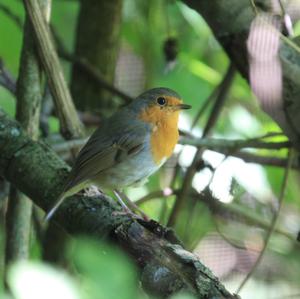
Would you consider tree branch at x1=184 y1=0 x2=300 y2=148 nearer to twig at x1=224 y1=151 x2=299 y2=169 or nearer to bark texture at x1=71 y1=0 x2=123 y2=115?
twig at x1=224 y1=151 x2=299 y2=169

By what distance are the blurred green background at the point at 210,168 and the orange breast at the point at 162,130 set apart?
0.24 metres

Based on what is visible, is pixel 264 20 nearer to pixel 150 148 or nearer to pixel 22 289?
pixel 150 148

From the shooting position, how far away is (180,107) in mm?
3158

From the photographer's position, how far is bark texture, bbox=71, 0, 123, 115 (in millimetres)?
3598

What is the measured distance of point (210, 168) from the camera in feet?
10.00

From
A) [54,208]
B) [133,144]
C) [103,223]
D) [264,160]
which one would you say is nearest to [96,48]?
[133,144]

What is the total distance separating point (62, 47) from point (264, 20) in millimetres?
1581

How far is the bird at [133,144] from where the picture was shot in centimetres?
276

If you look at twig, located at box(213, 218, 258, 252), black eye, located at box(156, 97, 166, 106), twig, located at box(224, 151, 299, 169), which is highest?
black eye, located at box(156, 97, 166, 106)

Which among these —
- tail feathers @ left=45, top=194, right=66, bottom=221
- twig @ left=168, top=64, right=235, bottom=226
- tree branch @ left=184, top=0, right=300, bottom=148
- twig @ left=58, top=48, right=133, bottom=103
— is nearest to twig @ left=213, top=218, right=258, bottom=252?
twig @ left=168, top=64, right=235, bottom=226

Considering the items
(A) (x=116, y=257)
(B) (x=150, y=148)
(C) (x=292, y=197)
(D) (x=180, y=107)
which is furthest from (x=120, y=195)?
(A) (x=116, y=257)

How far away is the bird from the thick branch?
29 cm

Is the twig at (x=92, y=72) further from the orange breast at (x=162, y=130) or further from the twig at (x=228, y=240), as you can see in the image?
the twig at (x=228, y=240)

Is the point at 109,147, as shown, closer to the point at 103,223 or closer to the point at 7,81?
the point at 7,81
